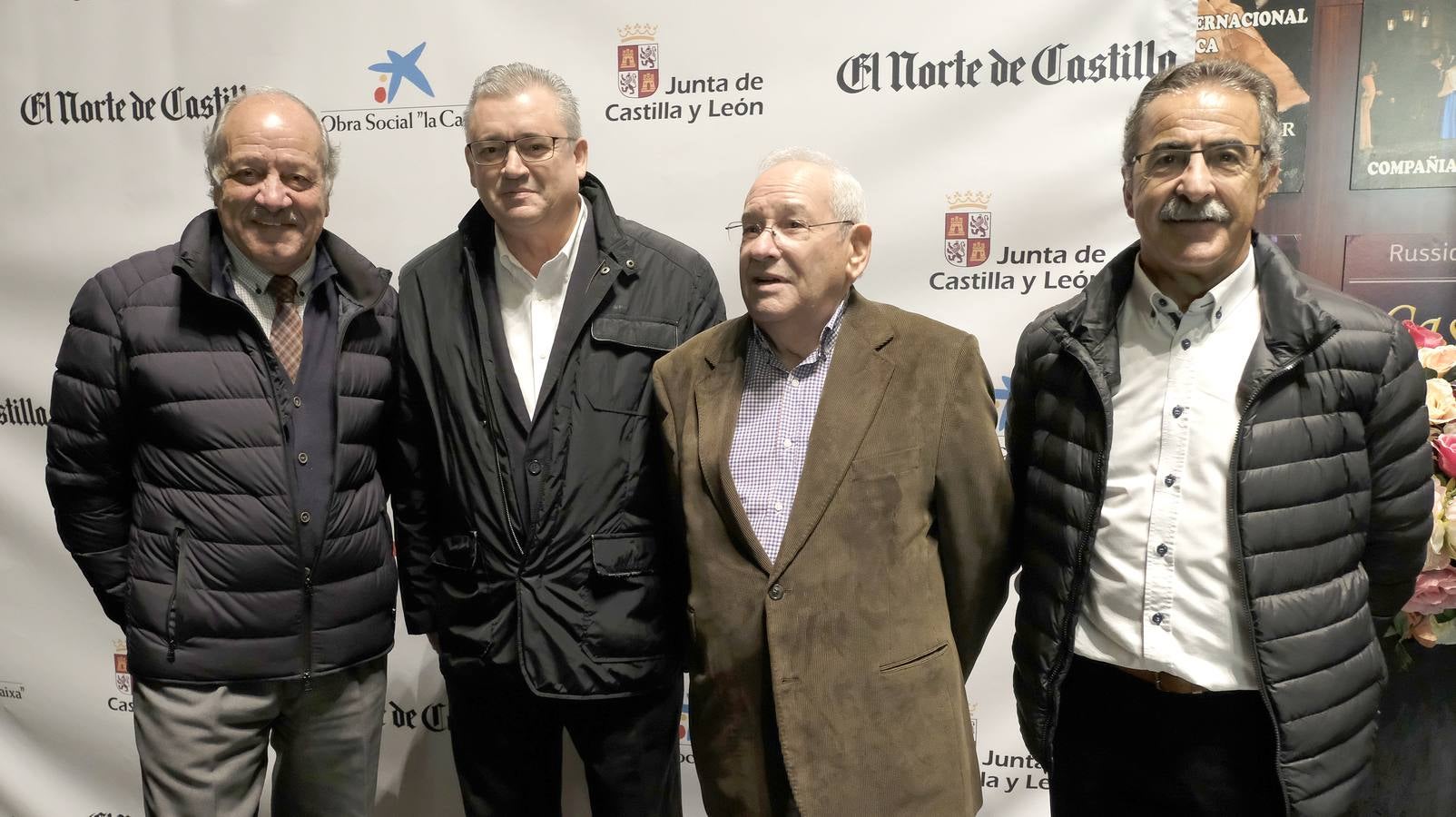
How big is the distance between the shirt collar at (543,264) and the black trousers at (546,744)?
2.46 feet

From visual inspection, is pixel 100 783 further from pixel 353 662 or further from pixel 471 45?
pixel 471 45

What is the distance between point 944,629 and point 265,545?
4.12 ft

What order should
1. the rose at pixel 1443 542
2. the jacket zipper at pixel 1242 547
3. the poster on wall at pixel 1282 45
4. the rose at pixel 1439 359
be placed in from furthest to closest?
1. the poster on wall at pixel 1282 45
2. the rose at pixel 1439 359
3. the rose at pixel 1443 542
4. the jacket zipper at pixel 1242 547

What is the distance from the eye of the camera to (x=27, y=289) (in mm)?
2939

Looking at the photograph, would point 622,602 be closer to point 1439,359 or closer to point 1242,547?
point 1242,547

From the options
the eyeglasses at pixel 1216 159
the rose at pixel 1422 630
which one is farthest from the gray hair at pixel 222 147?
the rose at pixel 1422 630

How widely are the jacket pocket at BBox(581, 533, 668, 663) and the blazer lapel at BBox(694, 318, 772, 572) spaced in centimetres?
27

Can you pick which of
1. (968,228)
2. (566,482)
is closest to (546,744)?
(566,482)

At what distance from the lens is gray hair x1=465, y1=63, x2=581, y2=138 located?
6.18ft

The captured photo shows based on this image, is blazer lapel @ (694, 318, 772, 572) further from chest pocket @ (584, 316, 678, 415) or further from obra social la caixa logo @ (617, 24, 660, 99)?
obra social la caixa logo @ (617, 24, 660, 99)

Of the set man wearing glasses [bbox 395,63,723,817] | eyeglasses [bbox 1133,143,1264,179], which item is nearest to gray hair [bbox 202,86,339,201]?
man wearing glasses [bbox 395,63,723,817]

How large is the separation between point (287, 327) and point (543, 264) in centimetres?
52

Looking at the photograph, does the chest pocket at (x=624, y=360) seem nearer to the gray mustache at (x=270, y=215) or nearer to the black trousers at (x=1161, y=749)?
the gray mustache at (x=270, y=215)

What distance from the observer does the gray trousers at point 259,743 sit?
1879 mm
